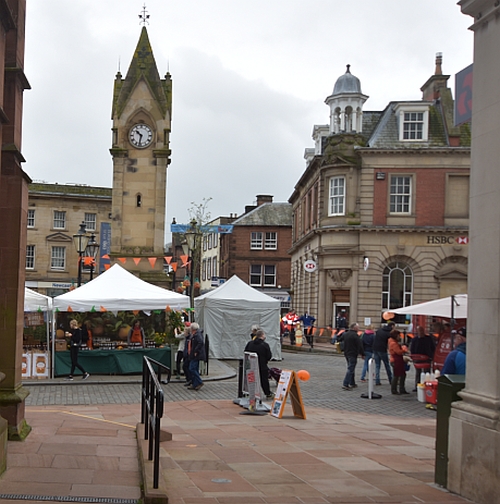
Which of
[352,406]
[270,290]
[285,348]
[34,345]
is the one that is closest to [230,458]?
[352,406]

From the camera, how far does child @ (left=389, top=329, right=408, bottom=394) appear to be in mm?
17203

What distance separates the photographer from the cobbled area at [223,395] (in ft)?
50.7

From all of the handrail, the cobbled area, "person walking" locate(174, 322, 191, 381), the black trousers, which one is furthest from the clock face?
the handrail

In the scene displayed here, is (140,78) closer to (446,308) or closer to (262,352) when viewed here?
(446,308)

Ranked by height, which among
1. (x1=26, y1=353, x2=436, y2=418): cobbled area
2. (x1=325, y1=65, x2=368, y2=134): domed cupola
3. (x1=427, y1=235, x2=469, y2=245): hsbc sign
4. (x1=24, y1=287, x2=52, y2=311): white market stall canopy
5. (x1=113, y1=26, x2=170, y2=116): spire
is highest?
(x1=325, y1=65, x2=368, y2=134): domed cupola

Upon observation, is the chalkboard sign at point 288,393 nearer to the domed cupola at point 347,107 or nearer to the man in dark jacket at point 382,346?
the man in dark jacket at point 382,346

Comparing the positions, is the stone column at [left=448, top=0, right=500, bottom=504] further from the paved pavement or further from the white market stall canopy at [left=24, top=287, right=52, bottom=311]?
the white market stall canopy at [left=24, top=287, right=52, bottom=311]

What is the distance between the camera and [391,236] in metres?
41.0

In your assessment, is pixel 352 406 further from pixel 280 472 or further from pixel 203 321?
pixel 203 321

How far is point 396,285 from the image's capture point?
41.1 meters

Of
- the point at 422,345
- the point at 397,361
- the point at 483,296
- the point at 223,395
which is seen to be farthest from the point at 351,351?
the point at 483,296

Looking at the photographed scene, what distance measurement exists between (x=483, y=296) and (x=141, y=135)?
81.7ft

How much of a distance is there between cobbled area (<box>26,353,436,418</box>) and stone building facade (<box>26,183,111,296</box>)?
148ft

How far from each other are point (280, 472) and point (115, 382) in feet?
37.1
